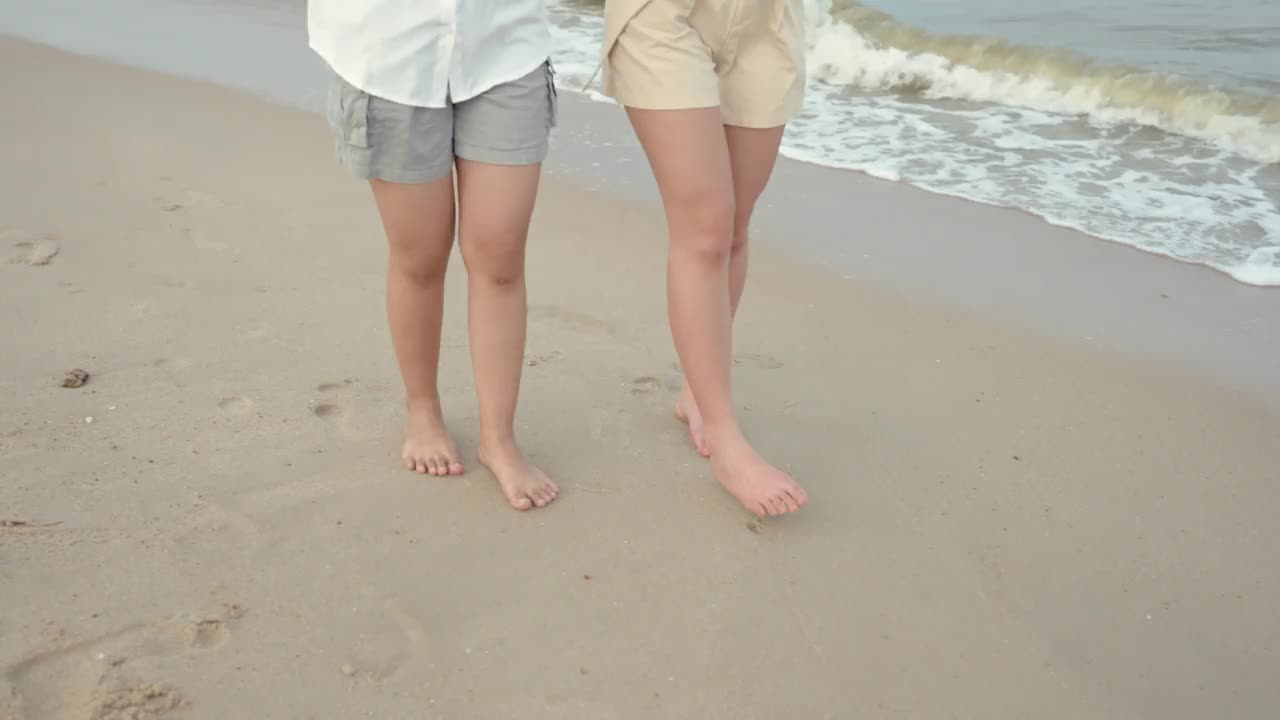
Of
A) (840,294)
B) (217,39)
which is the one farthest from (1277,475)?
(217,39)

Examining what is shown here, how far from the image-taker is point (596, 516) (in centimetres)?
243

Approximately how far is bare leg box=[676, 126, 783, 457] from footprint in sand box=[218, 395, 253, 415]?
107cm

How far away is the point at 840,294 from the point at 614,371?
97cm

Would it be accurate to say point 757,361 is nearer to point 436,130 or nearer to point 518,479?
point 518,479

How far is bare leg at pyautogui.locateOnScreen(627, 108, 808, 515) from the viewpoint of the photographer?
2242mm

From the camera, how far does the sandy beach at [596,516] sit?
6.40 feet

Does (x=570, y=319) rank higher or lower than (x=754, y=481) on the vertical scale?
lower

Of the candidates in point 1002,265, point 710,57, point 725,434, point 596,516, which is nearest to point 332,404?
point 596,516

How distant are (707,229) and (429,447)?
31.4 inches

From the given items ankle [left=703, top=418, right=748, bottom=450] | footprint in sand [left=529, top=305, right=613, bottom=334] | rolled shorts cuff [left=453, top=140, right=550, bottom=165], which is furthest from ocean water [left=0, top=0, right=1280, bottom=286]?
rolled shorts cuff [left=453, top=140, right=550, bottom=165]

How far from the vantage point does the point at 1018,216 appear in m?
4.47

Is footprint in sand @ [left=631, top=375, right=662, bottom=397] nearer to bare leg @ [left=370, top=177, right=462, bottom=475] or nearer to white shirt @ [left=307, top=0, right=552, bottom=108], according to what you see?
bare leg @ [left=370, top=177, right=462, bottom=475]

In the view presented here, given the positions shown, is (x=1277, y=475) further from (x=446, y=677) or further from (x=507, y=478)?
(x=446, y=677)

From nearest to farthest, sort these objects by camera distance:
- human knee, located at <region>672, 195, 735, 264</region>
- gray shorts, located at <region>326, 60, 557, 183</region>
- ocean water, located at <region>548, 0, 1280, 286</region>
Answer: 1. gray shorts, located at <region>326, 60, 557, 183</region>
2. human knee, located at <region>672, 195, 735, 264</region>
3. ocean water, located at <region>548, 0, 1280, 286</region>
